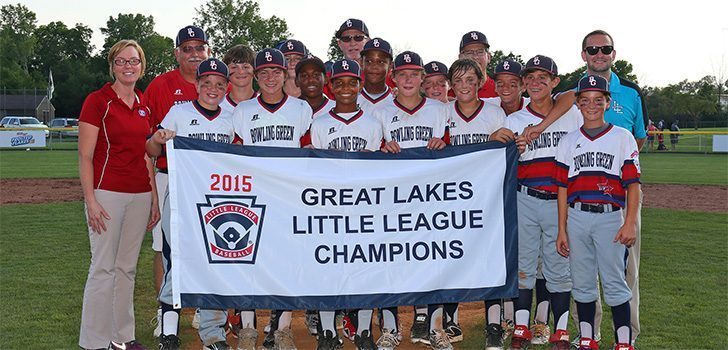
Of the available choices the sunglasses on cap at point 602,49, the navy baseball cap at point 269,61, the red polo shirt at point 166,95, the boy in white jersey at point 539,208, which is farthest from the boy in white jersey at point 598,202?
the red polo shirt at point 166,95

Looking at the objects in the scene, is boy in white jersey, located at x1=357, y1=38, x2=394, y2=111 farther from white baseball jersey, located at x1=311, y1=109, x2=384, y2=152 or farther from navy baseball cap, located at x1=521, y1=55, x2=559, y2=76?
navy baseball cap, located at x1=521, y1=55, x2=559, y2=76

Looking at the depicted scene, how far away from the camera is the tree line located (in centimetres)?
6009

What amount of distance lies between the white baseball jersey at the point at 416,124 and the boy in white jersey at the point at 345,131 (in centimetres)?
15

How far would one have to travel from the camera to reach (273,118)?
18.1 ft

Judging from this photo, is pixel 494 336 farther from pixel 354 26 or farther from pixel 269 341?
pixel 354 26

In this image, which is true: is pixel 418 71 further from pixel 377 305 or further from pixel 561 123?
pixel 377 305

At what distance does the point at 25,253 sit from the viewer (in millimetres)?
10031

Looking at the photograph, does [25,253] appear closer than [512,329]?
No

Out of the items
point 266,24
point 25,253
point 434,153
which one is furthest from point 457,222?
point 266,24

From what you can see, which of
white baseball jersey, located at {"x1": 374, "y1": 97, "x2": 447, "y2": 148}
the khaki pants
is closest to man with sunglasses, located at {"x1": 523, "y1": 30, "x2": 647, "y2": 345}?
white baseball jersey, located at {"x1": 374, "y1": 97, "x2": 447, "y2": 148}

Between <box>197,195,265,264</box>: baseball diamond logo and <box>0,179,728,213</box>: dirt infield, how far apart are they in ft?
41.0

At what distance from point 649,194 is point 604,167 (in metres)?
14.0

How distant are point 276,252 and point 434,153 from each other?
1478 mm

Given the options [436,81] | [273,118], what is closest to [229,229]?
[273,118]
